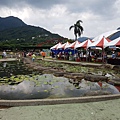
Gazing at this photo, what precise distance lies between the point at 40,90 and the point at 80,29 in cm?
3667

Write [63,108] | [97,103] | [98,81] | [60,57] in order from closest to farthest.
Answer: [63,108] → [97,103] → [98,81] → [60,57]

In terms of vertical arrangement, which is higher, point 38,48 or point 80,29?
point 80,29

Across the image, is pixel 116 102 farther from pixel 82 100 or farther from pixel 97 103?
pixel 82 100

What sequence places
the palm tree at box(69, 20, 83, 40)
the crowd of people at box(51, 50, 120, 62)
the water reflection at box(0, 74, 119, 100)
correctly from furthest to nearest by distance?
the palm tree at box(69, 20, 83, 40) < the crowd of people at box(51, 50, 120, 62) < the water reflection at box(0, 74, 119, 100)

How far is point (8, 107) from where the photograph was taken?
15.0 feet

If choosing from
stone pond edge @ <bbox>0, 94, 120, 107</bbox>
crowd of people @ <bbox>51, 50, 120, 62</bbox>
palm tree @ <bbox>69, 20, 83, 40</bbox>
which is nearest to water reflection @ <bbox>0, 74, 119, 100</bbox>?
stone pond edge @ <bbox>0, 94, 120, 107</bbox>

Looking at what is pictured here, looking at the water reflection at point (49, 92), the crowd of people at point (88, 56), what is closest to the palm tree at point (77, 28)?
the crowd of people at point (88, 56)

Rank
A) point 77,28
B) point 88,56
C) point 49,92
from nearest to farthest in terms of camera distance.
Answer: point 49,92
point 88,56
point 77,28

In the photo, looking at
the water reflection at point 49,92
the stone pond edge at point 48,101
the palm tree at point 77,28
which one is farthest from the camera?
the palm tree at point 77,28

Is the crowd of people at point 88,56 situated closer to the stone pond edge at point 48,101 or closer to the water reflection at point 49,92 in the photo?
the water reflection at point 49,92

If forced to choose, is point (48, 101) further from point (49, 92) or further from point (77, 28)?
point (77, 28)

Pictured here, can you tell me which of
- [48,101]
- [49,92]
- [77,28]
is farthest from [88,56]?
[77,28]

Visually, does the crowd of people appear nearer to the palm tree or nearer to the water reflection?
the water reflection

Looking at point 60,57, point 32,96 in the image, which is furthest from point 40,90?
point 60,57
